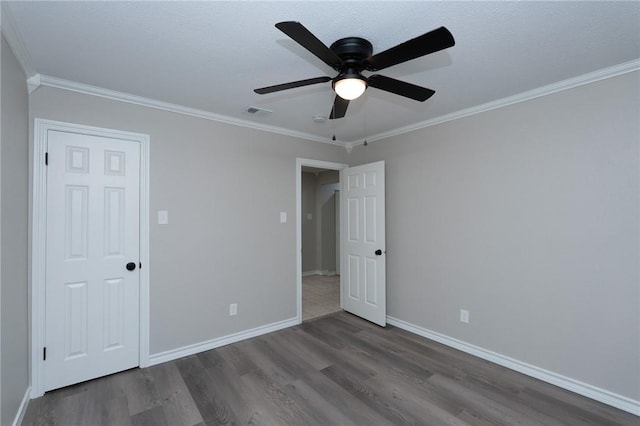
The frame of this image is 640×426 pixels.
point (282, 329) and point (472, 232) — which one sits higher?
point (472, 232)

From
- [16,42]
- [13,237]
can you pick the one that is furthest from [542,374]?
[16,42]

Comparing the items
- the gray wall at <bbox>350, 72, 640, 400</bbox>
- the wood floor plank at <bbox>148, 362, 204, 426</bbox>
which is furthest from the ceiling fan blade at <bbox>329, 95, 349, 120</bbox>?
the wood floor plank at <bbox>148, 362, 204, 426</bbox>

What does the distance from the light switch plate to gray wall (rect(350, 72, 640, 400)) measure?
8.76 feet

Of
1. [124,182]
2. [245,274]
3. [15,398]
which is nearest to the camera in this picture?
[15,398]

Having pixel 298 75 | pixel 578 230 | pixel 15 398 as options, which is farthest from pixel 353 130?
pixel 15 398

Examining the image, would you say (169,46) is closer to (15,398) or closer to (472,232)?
(15,398)

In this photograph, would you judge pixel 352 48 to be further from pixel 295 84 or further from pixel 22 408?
pixel 22 408

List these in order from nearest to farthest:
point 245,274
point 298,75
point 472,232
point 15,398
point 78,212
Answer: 1. point 15,398
2. point 298,75
3. point 78,212
4. point 472,232
5. point 245,274

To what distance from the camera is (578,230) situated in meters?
2.33

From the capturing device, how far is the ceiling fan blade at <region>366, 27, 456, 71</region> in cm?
125

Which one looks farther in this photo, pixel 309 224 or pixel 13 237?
pixel 309 224

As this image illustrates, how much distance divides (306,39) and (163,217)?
2.24 m

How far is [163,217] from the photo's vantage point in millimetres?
2820

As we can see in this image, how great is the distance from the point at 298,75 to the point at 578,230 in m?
2.52
